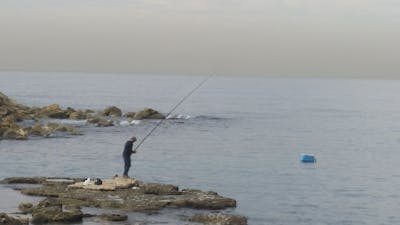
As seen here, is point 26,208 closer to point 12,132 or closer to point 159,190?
point 159,190

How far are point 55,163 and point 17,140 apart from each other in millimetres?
13001

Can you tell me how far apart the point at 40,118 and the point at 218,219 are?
53.8 metres

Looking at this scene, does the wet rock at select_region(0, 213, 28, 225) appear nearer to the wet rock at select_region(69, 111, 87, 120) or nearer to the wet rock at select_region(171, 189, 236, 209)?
the wet rock at select_region(171, 189, 236, 209)

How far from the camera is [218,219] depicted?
24.7 meters

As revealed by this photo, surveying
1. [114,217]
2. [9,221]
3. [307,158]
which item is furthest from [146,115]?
[9,221]

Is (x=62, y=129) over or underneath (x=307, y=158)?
over

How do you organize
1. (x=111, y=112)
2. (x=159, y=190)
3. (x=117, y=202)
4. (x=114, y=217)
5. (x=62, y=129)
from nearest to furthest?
1. (x=114, y=217)
2. (x=117, y=202)
3. (x=159, y=190)
4. (x=62, y=129)
5. (x=111, y=112)

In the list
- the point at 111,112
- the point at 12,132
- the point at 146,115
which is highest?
the point at 111,112

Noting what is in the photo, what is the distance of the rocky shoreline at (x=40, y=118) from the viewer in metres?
57.3

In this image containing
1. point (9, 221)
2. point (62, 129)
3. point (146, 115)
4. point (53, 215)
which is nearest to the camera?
point (9, 221)

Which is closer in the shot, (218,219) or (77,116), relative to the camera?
(218,219)

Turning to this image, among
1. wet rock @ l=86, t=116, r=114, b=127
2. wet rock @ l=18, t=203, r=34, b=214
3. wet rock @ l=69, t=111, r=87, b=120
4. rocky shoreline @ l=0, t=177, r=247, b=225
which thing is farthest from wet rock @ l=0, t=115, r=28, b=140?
wet rock @ l=18, t=203, r=34, b=214

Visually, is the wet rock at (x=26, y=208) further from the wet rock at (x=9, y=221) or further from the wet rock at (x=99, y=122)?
the wet rock at (x=99, y=122)

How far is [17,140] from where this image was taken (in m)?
55.2
